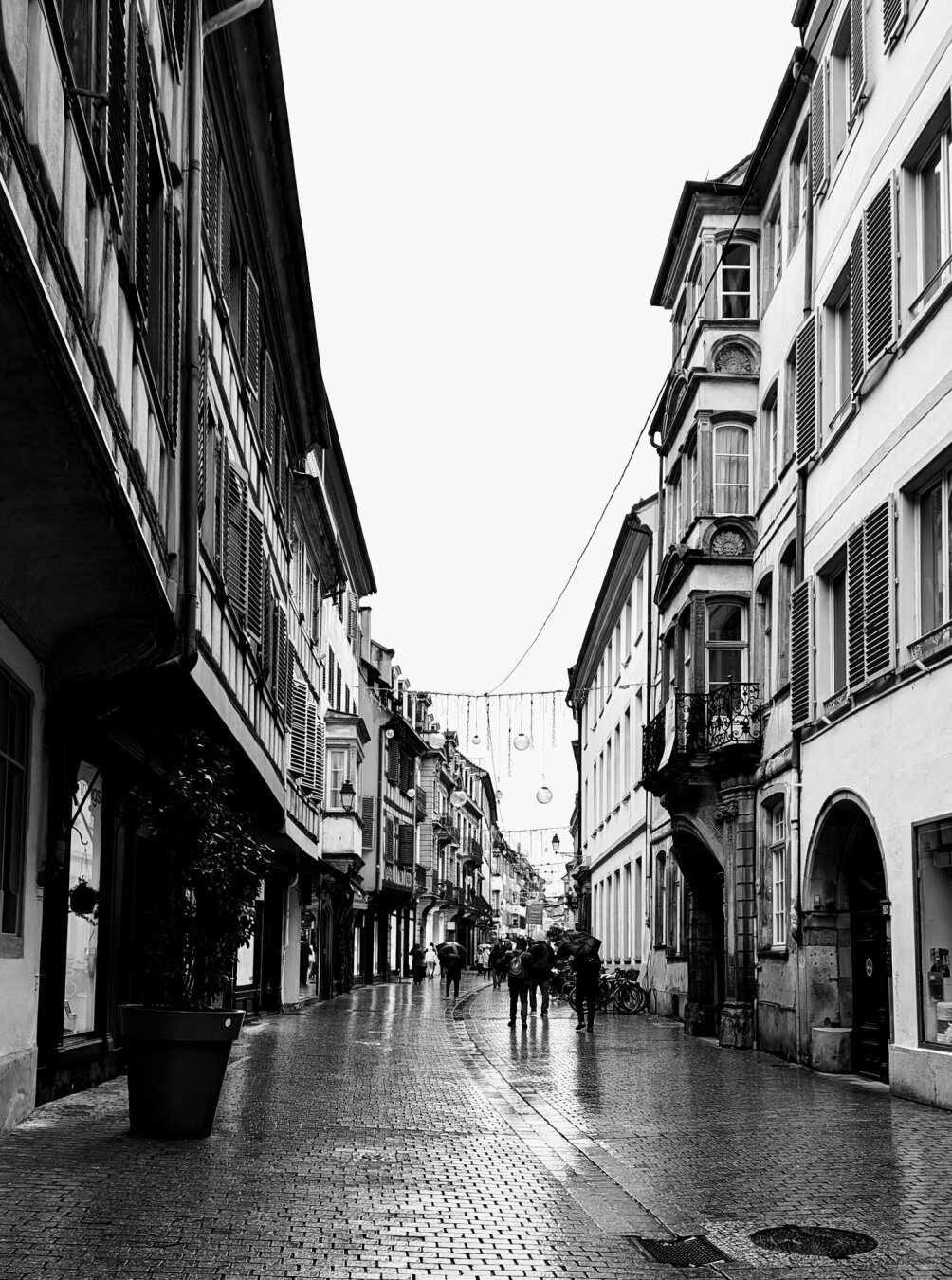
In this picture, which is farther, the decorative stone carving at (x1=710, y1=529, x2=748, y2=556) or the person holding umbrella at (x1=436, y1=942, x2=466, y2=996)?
the person holding umbrella at (x1=436, y1=942, x2=466, y2=996)

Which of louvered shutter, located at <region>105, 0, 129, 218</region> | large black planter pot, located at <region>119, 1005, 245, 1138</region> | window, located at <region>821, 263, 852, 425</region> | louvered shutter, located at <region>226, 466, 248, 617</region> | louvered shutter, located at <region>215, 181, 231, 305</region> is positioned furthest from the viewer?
window, located at <region>821, 263, 852, 425</region>

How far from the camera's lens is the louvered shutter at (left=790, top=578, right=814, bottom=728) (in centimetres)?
2059

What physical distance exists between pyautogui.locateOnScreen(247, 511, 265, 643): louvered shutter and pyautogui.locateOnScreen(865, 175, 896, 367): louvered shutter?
26.2 feet

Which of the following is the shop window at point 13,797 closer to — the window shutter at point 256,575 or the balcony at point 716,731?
the window shutter at point 256,575

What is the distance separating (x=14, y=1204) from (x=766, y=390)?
1935cm

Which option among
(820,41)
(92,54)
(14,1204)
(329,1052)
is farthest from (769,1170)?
(820,41)

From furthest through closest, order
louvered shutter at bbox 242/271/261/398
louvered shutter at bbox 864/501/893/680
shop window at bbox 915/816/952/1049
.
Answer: louvered shutter at bbox 242/271/261/398 < louvered shutter at bbox 864/501/893/680 < shop window at bbox 915/816/952/1049

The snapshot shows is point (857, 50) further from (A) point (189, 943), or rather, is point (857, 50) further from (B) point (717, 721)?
(A) point (189, 943)

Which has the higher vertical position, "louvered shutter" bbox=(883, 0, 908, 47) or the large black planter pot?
"louvered shutter" bbox=(883, 0, 908, 47)

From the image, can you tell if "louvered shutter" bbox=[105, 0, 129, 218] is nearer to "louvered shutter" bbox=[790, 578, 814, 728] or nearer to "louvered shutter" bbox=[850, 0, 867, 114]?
"louvered shutter" bbox=[850, 0, 867, 114]

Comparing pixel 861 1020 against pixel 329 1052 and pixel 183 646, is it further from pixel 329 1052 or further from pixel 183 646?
pixel 183 646

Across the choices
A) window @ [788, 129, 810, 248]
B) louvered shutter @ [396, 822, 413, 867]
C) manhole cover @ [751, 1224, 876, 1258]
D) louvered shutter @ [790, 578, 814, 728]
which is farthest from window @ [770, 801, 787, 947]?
louvered shutter @ [396, 822, 413, 867]

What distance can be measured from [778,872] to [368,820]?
3229 centimetres

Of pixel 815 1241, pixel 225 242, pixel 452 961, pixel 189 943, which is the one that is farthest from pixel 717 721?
pixel 452 961
